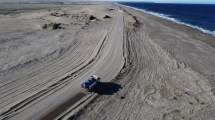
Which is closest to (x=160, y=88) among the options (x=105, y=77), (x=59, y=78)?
(x=105, y=77)

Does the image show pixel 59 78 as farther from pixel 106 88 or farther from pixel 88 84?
pixel 106 88

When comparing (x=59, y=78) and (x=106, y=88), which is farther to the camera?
(x=59, y=78)

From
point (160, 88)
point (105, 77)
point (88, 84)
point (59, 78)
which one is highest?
point (88, 84)

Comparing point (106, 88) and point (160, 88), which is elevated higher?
point (106, 88)

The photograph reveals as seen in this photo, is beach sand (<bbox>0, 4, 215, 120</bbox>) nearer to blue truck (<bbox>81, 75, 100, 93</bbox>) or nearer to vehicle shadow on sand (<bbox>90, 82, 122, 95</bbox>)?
vehicle shadow on sand (<bbox>90, 82, 122, 95</bbox>)

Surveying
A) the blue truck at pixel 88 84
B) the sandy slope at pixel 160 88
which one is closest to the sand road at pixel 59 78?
the blue truck at pixel 88 84

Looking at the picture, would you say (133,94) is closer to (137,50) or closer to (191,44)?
(137,50)

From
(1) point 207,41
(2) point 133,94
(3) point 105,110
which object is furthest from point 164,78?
(1) point 207,41

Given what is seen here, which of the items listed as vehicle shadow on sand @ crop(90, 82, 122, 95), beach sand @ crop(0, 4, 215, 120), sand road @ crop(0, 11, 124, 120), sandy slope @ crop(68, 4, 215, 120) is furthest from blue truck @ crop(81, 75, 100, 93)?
sandy slope @ crop(68, 4, 215, 120)
